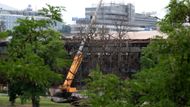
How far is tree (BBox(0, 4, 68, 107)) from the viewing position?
80.0 ft

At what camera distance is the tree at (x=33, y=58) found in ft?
80.0

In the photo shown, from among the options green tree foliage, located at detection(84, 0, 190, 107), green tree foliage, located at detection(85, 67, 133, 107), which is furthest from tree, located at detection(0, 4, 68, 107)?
green tree foliage, located at detection(84, 0, 190, 107)

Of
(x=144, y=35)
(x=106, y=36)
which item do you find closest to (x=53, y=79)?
(x=106, y=36)

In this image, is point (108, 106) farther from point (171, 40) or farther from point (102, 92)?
point (171, 40)

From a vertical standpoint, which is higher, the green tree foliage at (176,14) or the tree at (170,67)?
the green tree foliage at (176,14)

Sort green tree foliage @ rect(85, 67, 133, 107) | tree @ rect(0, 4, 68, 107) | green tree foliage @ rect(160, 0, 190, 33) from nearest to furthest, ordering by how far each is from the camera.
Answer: green tree foliage @ rect(160, 0, 190, 33) → green tree foliage @ rect(85, 67, 133, 107) → tree @ rect(0, 4, 68, 107)

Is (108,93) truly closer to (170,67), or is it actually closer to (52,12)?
(170,67)

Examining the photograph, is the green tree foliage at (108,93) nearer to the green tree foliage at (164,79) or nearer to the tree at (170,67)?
the green tree foliage at (164,79)

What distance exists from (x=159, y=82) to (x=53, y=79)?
17.5 m

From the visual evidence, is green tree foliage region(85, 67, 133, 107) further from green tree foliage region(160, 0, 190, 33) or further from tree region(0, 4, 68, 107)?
tree region(0, 4, 68, 107)

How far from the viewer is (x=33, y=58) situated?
24.5 meters

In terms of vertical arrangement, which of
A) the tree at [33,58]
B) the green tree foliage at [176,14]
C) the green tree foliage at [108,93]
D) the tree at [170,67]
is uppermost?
the green tree foliage at [176,14]

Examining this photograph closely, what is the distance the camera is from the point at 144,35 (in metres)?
49.5

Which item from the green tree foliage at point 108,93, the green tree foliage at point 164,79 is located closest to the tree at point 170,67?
the green tree foliage at point 164,79
